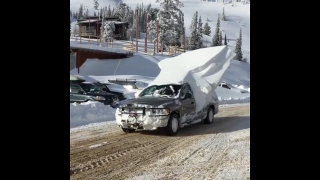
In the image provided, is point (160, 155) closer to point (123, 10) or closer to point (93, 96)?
point (93, 96)

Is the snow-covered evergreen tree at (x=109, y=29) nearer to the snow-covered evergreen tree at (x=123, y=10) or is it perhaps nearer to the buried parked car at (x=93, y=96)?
the snow-covered evergreen tree at (x=123, y=10)

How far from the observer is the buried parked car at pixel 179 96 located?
6199mm

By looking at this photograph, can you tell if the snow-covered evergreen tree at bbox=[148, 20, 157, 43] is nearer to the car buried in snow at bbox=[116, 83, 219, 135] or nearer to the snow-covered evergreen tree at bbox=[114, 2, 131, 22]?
the snow-covered evergreen tree at bbox=[114, 2, 131, 22]

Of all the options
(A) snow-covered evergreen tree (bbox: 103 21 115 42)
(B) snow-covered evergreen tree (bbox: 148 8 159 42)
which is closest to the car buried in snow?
(B) snow-covered evergreen tree (bbox: 148 8 159 42)

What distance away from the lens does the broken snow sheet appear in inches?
300

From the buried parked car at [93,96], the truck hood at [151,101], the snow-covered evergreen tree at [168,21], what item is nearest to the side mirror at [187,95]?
the truck hood at [151,101]

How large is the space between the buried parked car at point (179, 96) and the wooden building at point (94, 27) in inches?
144

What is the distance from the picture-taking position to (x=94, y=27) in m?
14.0

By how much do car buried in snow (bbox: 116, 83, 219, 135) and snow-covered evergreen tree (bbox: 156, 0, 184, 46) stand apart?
1.67 metres
